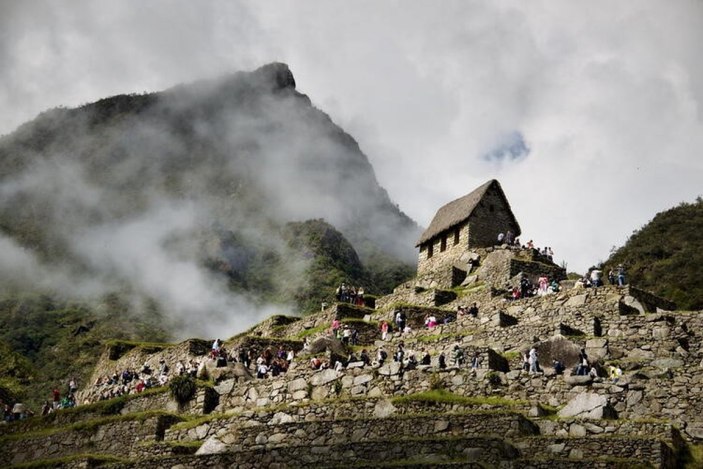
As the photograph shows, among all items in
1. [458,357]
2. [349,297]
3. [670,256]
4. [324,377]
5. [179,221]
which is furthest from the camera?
[179,221]

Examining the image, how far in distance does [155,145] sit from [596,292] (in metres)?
75.8

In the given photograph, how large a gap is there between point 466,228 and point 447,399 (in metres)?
28.1

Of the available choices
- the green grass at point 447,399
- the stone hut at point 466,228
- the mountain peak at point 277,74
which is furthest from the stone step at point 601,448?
the mountain peak at point 277,74

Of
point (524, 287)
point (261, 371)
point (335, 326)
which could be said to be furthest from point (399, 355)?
point (524, 287)

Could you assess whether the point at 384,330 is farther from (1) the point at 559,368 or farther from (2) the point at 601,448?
(2) the point at 601,448

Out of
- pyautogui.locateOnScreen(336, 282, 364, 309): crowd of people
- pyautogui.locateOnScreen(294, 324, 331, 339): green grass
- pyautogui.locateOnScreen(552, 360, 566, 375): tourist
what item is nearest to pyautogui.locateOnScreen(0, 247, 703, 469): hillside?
pyautogui.locateOnScreen(552, 360, 566, 375): tourist

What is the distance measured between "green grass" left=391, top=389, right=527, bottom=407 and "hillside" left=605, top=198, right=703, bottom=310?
31903mm

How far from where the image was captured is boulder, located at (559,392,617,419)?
30969 mm

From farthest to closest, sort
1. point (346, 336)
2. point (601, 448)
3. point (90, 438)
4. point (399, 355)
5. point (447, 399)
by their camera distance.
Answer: point (346, 336)
point (90, 438)
point (399, 355)
point (447, 399)
point (601, 448)

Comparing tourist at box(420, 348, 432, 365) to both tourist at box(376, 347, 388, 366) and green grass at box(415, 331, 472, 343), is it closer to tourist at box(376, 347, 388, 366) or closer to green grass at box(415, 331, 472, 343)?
tourist at box(376, 347, 388, 366)

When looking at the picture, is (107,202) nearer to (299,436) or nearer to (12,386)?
(12,386)

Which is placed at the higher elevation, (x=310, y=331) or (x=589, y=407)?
(x=310, y=331)

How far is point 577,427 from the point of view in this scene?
99.7 feet

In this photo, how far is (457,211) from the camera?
62906 millimetres
